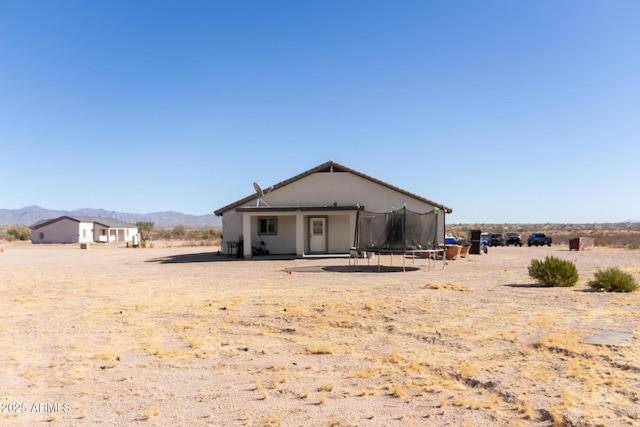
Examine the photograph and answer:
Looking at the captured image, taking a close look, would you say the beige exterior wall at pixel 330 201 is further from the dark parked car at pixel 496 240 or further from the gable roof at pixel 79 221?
the gable roof at pixel 79 221

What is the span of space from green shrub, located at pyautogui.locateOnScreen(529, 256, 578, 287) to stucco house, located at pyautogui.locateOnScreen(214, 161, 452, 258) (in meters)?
13.0

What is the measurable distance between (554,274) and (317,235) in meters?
15.4

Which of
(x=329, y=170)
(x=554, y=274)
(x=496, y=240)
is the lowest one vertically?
(x=554, y=274)

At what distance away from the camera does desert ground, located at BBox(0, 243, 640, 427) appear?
502 cm

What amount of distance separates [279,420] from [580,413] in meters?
2.86

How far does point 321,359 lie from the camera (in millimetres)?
6941

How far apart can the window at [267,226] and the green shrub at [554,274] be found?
1631cm

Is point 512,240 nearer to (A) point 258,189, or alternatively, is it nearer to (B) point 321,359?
(A) point 258,189

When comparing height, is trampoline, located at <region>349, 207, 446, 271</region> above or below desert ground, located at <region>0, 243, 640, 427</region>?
above

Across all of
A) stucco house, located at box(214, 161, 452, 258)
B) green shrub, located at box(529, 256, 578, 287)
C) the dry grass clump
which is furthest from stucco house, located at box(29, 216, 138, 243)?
green shrub, located at box(529, 256, 578, 287)

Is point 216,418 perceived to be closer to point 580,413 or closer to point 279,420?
point 279,420

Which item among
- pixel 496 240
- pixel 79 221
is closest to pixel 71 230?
pixel 79 221

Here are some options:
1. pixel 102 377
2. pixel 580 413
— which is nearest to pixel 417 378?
pixel 580 413

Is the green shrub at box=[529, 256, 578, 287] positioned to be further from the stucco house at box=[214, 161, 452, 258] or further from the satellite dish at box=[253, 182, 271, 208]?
the satellite dish at box=[253, 182, 271, 208]
